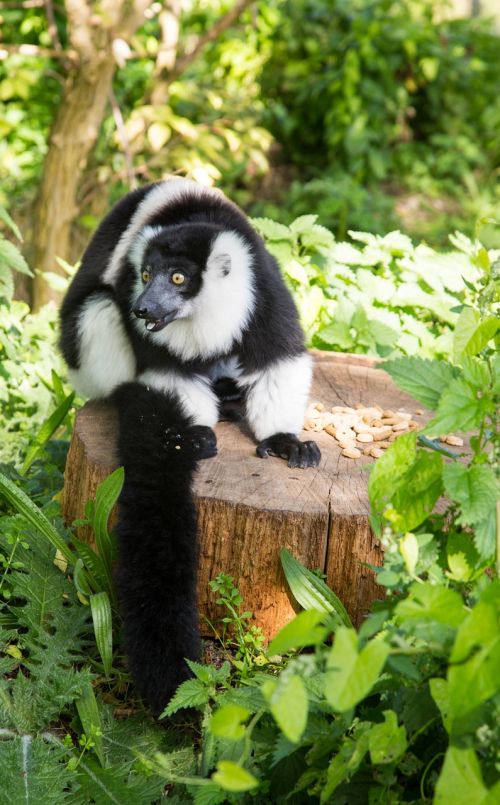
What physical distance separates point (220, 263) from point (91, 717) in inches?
71.7

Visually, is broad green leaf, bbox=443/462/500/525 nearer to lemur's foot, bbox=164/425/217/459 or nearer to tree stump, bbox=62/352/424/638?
tree stump, bbox=62/352/424/638

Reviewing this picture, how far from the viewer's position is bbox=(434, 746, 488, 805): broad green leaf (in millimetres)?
1734

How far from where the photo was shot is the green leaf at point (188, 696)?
102 inches

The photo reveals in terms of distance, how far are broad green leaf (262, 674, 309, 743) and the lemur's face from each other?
2.18 metres

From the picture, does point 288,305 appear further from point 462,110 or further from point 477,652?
point 462,110

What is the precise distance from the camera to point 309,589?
3.15 meters

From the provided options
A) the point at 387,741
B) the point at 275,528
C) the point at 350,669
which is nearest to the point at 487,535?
the point at 387,741

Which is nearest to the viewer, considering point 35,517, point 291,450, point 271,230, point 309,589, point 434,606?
point 434,606

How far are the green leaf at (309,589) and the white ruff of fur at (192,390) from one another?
0.83 meters

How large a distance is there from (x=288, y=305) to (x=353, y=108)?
6.75 metres

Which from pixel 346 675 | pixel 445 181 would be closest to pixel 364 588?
pixel 346 675

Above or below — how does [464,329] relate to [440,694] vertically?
above

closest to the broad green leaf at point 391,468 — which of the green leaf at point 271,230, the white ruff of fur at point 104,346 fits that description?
the white ruff of fur at point 104,346

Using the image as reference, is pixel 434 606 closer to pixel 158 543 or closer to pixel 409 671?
pixel 409 671
